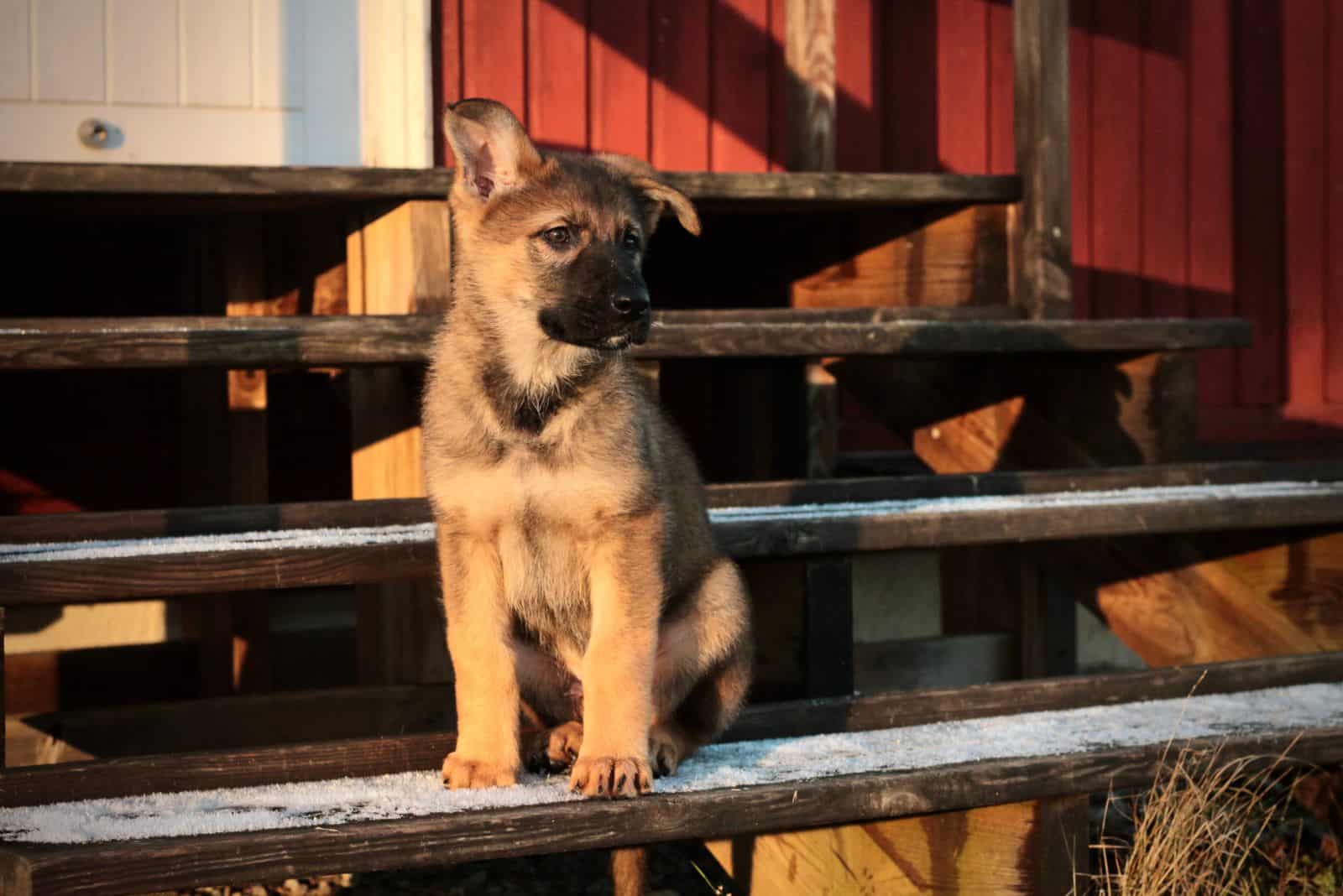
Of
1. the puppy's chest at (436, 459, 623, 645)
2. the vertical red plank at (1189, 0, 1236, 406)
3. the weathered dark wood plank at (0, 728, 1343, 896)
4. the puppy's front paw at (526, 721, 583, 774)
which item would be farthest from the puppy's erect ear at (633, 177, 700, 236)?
the vertical red plank at (1189, 0, 1236, 406)

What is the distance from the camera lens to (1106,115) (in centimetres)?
774

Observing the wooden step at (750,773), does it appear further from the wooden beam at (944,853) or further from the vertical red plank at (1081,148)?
the vertical red plank at (1081,148)

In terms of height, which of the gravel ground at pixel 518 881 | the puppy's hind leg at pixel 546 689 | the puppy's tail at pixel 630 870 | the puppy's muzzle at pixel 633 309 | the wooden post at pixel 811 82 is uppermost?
the wooden post at pixel 811 82

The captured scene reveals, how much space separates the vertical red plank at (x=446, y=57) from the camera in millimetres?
6500

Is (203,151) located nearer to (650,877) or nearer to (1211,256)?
(650,877)

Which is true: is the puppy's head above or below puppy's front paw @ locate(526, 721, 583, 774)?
above

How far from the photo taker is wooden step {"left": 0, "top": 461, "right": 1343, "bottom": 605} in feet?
11.4

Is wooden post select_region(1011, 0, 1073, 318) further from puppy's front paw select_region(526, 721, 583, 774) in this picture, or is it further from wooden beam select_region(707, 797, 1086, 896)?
puppy's front paw select_region(526, 721, 583, 774)

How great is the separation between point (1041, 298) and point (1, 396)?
4224 millimetres

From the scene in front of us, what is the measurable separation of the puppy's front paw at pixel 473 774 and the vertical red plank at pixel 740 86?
446 centimetres

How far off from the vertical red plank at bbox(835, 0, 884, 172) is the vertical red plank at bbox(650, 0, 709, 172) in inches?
25.7

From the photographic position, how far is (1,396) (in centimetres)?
650

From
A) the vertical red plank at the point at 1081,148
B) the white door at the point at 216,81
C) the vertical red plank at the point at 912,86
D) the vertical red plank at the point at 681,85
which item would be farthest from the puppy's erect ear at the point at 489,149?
the vertical red plank at the point at 1081,148

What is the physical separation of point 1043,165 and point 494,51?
2403 millimetres
